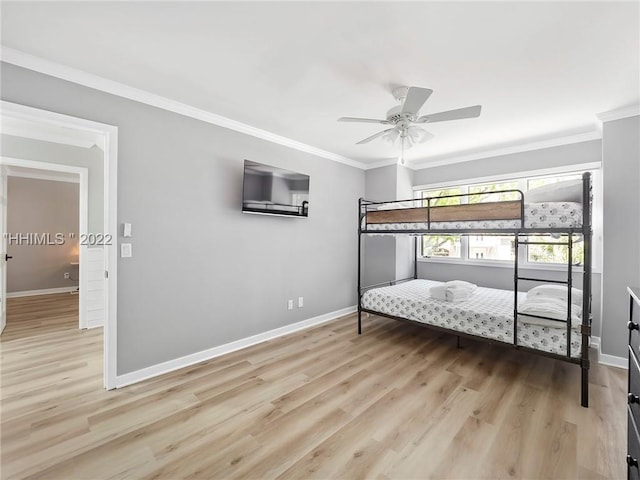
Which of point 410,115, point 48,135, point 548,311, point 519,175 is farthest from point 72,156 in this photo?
point 519,175

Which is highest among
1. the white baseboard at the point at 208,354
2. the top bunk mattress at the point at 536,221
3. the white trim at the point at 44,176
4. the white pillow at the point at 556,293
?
the white trim at the point at 44,176

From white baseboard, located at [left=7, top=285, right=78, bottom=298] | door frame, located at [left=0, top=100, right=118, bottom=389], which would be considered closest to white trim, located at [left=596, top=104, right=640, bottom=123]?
door frame, located at [left=0, top=100, right=118, bottom=389]

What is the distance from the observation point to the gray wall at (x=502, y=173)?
337 centimetres

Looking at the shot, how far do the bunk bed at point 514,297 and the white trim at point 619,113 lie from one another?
3.55 ft

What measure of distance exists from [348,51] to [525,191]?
3355 mm

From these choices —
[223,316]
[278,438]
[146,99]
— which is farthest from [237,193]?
[278,438]

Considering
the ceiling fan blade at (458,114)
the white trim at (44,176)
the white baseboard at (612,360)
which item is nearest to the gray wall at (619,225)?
the white baseboard at (612,360)

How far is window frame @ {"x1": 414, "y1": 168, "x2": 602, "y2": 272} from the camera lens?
3307 mm

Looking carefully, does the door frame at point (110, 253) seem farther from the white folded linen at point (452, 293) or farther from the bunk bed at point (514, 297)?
the white folded linen at point (452, 293)

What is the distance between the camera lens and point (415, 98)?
1979 mm

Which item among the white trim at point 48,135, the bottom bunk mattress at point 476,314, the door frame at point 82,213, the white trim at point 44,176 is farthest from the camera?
the white trim at point 44,176

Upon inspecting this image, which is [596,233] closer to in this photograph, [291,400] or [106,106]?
[291,400]

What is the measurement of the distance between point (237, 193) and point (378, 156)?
239 centimetres

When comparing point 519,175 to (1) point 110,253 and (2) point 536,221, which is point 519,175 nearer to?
(2) point 536,221
